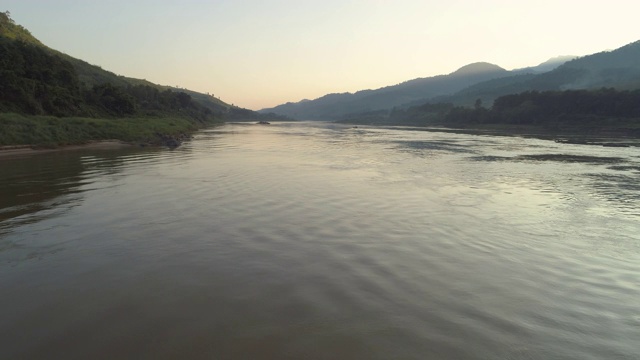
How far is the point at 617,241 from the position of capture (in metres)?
12.1

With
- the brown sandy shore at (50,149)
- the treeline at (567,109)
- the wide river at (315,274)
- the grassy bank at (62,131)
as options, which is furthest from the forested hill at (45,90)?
the treeline at (567,109)

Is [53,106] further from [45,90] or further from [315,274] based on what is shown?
[315,274]

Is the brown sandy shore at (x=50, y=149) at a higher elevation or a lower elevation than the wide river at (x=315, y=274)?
higher

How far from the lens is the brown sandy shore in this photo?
1396 inches

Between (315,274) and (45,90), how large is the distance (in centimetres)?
6214

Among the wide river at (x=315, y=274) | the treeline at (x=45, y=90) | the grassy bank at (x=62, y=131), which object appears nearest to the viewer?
the wide river at (x=315, y=274)

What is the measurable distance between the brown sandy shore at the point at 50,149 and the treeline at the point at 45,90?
32.9 ft

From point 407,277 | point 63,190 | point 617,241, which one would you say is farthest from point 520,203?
point 63,190

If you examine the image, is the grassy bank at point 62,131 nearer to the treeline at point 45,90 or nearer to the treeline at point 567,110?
the treeline at point 45,90

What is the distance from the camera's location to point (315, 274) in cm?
888

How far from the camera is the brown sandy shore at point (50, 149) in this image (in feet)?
116

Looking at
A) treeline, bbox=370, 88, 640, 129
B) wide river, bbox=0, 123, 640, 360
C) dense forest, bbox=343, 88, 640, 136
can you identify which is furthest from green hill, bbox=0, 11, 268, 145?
treeline, bbox=370, 88, 640, 129

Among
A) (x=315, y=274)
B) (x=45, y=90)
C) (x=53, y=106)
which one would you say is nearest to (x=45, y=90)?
(x=45, y=90)

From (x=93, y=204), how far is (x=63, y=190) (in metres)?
4.74
